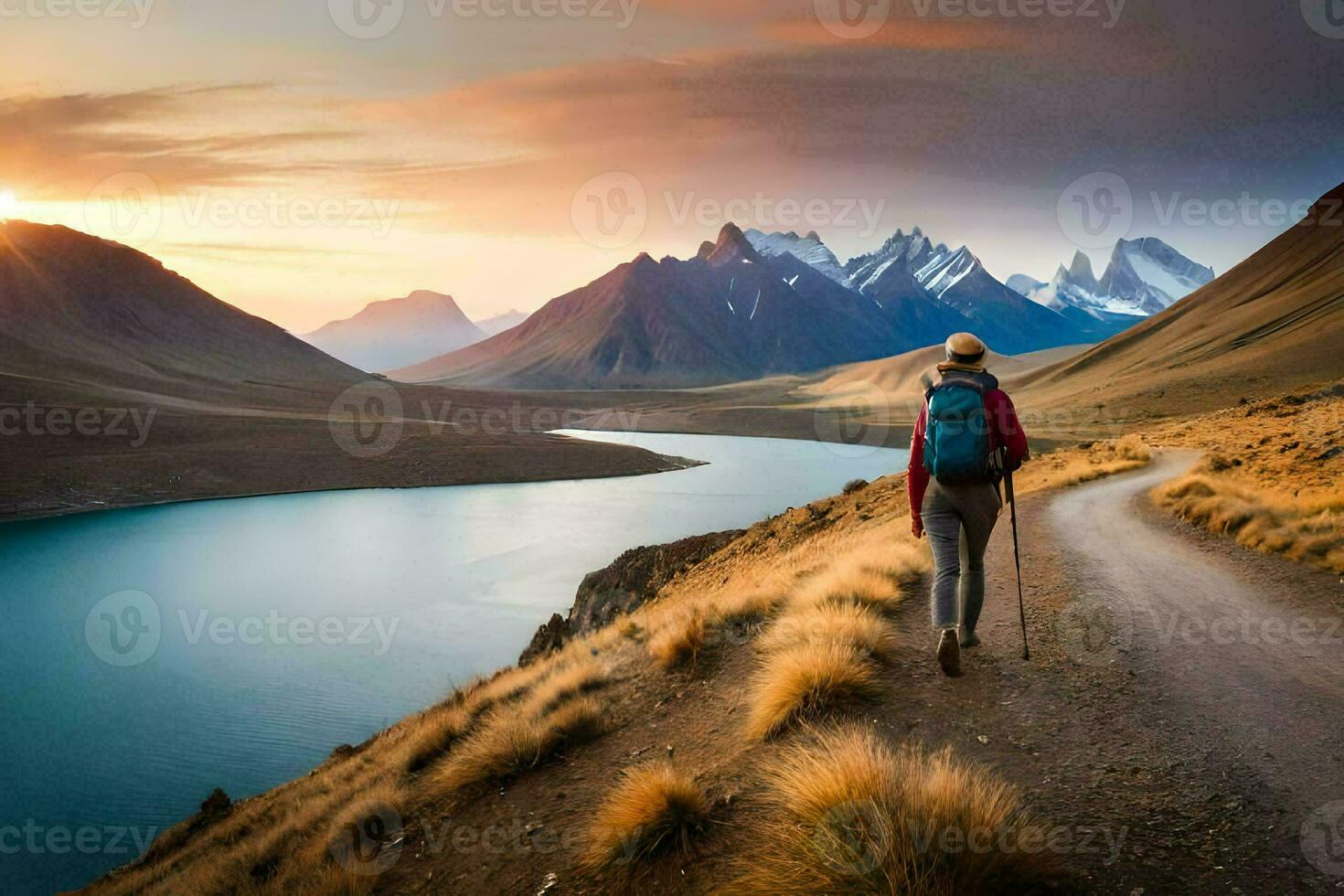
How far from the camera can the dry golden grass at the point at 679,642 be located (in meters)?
6.94

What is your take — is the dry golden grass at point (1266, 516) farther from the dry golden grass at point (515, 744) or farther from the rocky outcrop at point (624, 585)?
the rocky outcrop at point (624, 585)

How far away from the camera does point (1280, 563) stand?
8.45 meters

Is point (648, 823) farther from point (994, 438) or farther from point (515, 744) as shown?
point (994, 438)

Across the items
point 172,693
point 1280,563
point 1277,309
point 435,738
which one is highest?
point 1277,309

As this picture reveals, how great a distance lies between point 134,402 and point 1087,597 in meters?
87.7

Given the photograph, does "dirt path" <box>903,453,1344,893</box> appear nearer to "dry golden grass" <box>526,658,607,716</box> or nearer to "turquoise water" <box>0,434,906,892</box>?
"dry golden grass" <box>526,658,607,716</box>

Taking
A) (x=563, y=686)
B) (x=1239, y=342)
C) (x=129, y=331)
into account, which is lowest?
Answer: (x=563, y=686)

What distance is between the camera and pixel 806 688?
4906 mm

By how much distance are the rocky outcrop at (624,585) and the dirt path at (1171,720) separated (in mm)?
11080

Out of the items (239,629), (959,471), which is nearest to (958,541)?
(959,471)

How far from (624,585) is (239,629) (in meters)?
13.8

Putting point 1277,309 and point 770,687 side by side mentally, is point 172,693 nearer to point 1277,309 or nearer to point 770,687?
point 770,687

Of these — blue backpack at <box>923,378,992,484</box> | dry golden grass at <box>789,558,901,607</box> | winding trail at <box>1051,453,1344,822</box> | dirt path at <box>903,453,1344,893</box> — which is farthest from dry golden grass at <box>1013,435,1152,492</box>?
blue backpack at <box>923,378,992,484</box>

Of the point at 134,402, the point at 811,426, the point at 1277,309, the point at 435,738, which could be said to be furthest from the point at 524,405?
the point at 435,738
